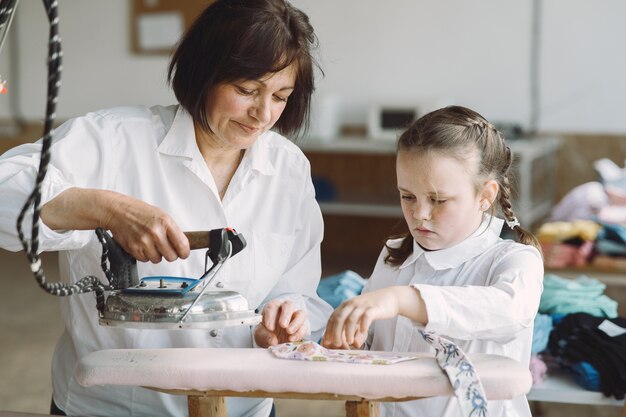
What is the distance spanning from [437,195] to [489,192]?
129mm

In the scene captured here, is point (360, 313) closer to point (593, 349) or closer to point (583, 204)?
point (593, 349)

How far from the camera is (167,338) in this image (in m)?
1.66

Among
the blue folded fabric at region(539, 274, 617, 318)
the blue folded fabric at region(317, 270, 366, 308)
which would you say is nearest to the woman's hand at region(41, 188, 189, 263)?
the blue folded fabric at region(317, 270, 366, 308)

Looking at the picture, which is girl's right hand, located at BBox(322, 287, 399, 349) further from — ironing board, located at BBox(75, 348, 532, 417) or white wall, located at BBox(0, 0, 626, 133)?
white wall, located at BBox(0, 0, 626, 133)

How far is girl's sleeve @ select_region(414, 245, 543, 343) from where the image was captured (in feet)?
4.56

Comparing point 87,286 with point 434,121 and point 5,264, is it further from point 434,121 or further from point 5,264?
point 5,264

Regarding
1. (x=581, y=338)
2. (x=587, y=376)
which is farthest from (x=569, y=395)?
(x=581, y=338)

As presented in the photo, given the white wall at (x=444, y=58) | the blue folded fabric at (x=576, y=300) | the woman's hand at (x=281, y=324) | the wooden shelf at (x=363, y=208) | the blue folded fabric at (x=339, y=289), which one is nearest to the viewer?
the woman's hand at (x=281, y=324)

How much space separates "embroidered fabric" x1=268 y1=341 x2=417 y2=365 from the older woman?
0.70ft

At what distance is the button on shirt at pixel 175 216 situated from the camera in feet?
5.41

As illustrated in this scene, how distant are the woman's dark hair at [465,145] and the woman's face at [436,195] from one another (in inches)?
0.7

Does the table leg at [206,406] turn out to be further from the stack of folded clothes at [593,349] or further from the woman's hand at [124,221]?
the stack of folded clothes at [593,349]

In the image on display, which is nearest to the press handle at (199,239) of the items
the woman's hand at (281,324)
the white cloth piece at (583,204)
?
the woman's hand at (281,324)

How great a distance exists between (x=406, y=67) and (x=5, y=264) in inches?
118
